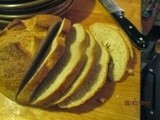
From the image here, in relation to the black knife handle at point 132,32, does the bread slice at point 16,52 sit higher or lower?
higher

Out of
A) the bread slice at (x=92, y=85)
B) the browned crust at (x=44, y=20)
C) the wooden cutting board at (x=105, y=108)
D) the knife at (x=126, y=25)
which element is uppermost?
the browned crust at (x=44, y=20)

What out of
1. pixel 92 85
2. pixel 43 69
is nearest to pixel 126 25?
pixel 92 85

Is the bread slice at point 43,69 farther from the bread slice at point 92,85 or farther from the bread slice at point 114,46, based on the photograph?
the bread slice at point 114,46

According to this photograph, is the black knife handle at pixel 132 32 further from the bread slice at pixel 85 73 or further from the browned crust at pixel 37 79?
the browned crust at pixel 37 79

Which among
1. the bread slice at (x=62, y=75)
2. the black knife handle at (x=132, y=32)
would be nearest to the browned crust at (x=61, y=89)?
the bread slice at (x=62, y=75)

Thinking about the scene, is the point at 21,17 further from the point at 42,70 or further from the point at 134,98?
the point at 134,98

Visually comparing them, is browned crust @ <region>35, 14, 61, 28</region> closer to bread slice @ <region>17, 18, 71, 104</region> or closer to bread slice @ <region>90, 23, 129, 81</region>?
bread slice @ <region>17, 18, 71, 104</region>

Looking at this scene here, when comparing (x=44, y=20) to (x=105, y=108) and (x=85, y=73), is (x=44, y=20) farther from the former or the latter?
(x=105, y=108)

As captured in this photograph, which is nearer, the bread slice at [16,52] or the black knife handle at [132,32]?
the bread slice at [16,52]
